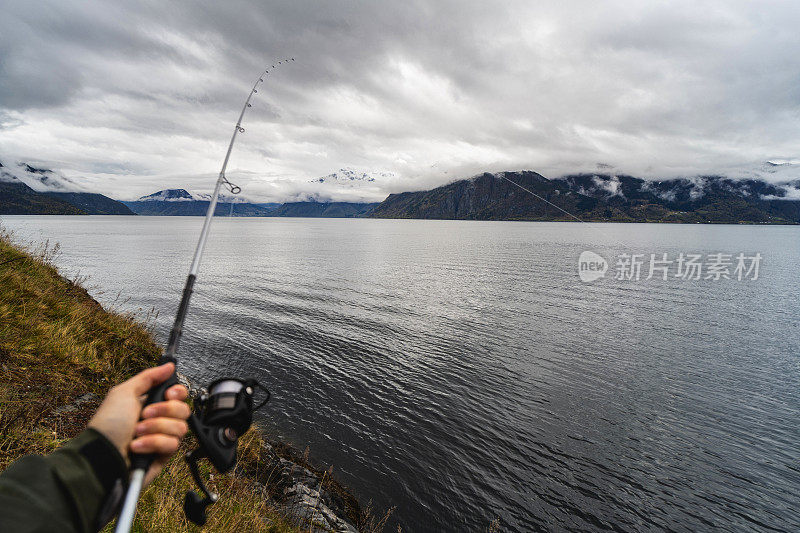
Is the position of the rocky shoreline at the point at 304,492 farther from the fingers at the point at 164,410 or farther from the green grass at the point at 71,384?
the fingers at the point at 164,410

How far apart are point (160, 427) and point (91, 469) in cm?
39

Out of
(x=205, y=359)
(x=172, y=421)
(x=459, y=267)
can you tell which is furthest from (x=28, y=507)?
(x=459, y=267)

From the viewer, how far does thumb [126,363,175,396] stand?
2375 mm

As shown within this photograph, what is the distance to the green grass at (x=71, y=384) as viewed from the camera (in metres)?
5.27

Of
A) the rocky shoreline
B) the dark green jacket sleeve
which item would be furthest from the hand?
the rocky shoreline

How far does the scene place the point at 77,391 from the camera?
7.31 metres

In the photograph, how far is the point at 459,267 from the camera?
59.3m

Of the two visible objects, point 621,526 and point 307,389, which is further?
point 307,389

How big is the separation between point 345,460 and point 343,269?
41.4 metres

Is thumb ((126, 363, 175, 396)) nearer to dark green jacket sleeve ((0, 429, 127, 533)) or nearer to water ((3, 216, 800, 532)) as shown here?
dark green jacket sleeve ((0, 429, 127, 533))

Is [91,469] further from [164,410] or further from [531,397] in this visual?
[531,397]

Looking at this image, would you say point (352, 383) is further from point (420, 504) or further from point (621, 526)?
point (621, 526)

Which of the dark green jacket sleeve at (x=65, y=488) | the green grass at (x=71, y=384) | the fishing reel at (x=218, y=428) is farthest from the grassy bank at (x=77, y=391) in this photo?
the dark green jacket sleeve at (x=65, y=488)

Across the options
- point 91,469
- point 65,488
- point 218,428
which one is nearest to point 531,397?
point 218,428
